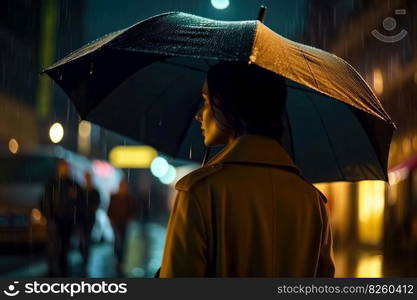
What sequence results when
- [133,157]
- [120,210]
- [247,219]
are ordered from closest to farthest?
[247,219]
[120,210]
[133,157]

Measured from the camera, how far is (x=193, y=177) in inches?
98.6

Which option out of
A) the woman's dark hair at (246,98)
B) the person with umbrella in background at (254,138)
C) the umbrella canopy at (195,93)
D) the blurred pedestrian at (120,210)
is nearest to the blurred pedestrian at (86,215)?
the blurred pedestrian at (120,210)

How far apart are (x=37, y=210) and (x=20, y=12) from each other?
108ft

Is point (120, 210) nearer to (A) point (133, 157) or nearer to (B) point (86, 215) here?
(B) point (86, 215)

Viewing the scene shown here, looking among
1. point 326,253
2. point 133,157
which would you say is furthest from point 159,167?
point 326,253

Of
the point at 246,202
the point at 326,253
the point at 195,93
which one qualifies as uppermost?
the point at 195,93

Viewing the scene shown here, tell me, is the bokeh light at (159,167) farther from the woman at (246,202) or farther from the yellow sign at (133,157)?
the woman at (246,202)

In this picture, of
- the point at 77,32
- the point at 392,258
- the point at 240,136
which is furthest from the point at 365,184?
the point at 77,32

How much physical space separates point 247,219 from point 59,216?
9.58 metres

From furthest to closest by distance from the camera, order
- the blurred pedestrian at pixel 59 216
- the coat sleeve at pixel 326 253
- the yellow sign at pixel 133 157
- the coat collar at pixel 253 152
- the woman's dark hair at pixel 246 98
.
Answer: the yellow sign at pixel 133 157 < the blurred pedestrian at pixel 59 216 < the coat sleeve at pixel 326 253 < the woman's dark hair at pixel 246 98 < the coat collar at pixel 253 152

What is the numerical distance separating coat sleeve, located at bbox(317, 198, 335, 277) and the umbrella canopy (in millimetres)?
563

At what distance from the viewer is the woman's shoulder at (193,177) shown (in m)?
2.48

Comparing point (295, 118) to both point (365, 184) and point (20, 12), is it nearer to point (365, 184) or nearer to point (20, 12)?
point (365, 184)

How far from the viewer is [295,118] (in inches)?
166
